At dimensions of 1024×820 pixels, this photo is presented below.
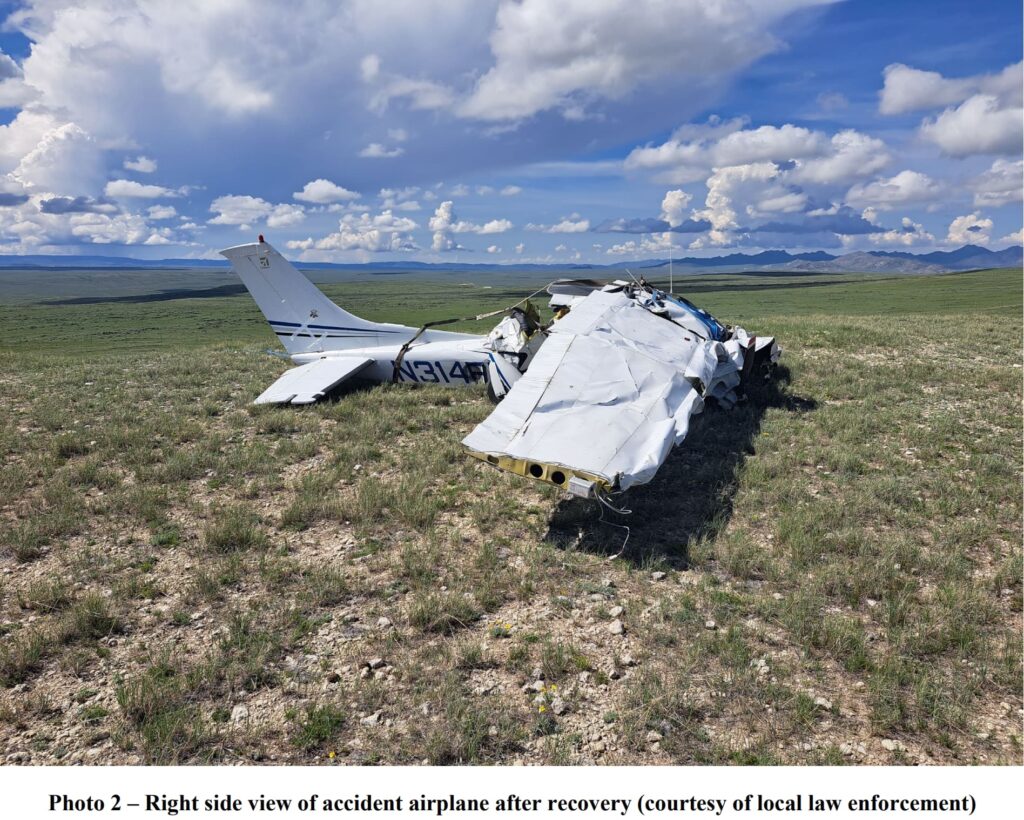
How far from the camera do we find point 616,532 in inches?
283

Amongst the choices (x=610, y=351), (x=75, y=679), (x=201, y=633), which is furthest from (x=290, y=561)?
(x=610, y=351)

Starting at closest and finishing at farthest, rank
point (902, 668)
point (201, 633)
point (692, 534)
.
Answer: point (902, 668) < point (201, 633) < point (692, 534)

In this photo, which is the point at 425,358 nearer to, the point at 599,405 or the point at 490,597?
the point at 599,405

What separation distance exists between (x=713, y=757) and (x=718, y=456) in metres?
6.32

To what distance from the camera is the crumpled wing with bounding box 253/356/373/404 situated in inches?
474

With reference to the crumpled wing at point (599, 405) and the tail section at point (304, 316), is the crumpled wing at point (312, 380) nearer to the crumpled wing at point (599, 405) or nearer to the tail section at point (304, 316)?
the tail section at point (304, 316)

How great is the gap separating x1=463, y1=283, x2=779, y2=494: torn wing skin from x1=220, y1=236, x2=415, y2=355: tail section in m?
5.78

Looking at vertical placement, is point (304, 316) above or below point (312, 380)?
above

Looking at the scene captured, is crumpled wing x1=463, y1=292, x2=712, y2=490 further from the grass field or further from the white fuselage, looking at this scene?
the white fuselage

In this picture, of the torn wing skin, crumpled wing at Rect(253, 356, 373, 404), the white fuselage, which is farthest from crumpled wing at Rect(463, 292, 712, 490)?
crumpled wing at Rect(253, 356, 373, 404)

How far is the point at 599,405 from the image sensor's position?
7859 millimetres

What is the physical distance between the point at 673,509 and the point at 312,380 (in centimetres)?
864

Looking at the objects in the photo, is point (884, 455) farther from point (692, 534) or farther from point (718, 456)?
point (692, 534)

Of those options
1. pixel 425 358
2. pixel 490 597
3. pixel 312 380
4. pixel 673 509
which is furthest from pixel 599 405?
pixel 312 380
